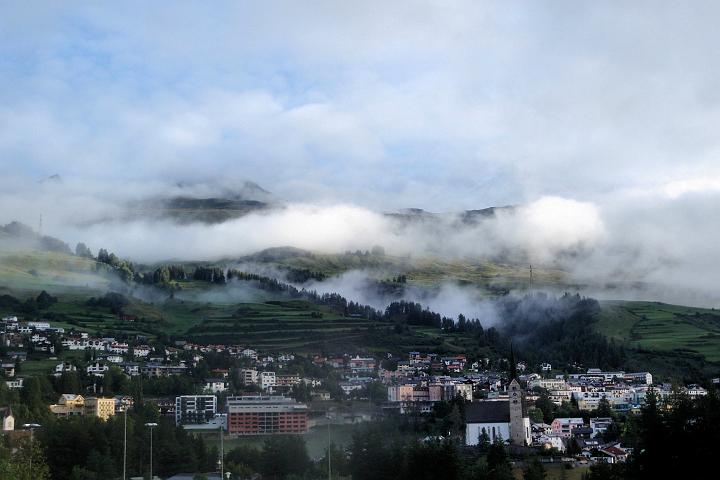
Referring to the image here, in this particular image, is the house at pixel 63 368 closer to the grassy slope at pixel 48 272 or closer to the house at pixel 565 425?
the grassy slope at pixel 48 272

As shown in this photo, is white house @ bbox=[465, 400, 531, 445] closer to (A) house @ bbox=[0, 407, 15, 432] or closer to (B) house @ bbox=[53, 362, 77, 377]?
(A) house @ bbox=[0, 407, 15, 432]

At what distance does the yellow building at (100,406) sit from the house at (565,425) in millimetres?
49488

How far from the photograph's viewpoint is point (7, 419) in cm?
9025

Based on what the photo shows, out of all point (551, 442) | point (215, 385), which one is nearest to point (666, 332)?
point (551, 442)

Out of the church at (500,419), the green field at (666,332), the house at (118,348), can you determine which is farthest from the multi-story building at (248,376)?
the green field at (666,332)

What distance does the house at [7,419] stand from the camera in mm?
89438

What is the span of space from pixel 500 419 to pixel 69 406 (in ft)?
157

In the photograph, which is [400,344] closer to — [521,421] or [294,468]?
[521,421]

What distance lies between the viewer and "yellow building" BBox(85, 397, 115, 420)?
104 meters

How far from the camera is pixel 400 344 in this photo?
165125mm

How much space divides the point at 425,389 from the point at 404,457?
56122mm

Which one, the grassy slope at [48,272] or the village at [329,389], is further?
the grassy slope at [48,272]

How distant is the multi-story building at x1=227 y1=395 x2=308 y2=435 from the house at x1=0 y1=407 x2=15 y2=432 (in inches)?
856

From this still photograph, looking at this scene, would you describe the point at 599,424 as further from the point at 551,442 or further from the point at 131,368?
the point at 131,368
